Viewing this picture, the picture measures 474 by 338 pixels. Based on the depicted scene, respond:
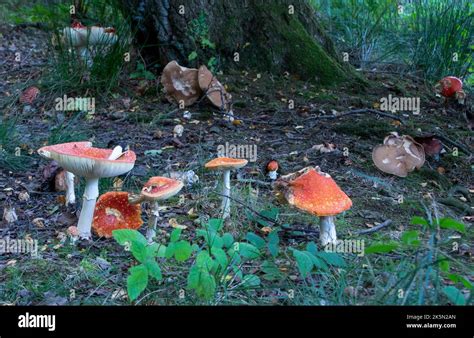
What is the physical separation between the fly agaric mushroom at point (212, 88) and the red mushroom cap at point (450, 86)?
2.02 m

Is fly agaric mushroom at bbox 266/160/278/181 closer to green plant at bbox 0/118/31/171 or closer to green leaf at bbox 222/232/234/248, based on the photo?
green leaf at bbox 222/232/234/248

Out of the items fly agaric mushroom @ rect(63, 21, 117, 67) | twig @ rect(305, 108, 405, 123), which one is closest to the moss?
twig @ rect(305, 108, 405, 123)

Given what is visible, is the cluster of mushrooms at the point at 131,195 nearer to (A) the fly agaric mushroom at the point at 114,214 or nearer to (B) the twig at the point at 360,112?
(A) the fly agaric mushroom at the point at 114,214

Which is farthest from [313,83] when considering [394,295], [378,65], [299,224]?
[394,295]

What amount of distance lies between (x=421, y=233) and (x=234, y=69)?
9.81 ft

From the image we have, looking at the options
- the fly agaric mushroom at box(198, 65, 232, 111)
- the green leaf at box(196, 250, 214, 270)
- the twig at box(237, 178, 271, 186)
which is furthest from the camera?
the fly agaric mushroom at box(198, 65, 232, 111)

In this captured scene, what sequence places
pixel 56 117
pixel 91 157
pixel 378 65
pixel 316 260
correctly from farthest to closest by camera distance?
pixel 378 65
pixel 56 117
pixel 91 157
pixel 316 260

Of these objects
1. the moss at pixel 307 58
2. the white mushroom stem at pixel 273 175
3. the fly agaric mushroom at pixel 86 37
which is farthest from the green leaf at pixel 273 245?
the fly agaric mushroom at pixel 86 37

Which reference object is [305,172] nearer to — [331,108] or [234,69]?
[331,108]

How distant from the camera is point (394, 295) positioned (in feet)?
7.80

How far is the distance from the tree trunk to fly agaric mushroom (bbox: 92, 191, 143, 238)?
8.16 ft

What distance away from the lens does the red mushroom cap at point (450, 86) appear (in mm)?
5625

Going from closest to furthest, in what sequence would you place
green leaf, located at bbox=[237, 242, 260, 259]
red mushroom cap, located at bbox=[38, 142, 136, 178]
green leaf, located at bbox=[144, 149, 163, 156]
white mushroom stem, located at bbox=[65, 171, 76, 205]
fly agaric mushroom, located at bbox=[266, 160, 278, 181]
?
green leaf, located at bbox=[237, 242, 260, 259] → red mushroom cap, located at bbox=[38, 142, 136, 178] → white mushroom stem, located at bbox=[65, 171, 76, 205] → fly agaric mushroom, located at bbox=[266, 160, 278, 181] → green leaf, located at bbox=[144, 149, 163, 156]

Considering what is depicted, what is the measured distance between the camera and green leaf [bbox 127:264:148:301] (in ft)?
8.05
